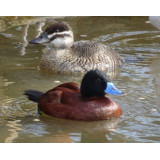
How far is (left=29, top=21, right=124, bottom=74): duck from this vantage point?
1127 cm

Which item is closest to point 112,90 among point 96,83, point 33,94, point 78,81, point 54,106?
point 96,83

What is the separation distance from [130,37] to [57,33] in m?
2.84

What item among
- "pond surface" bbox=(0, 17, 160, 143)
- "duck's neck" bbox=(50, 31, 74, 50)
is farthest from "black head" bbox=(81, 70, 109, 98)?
"duck's neck" bbox=(50, 31, 74, 50)

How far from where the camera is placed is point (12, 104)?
9109mm

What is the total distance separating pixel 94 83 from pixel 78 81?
7.68 ft

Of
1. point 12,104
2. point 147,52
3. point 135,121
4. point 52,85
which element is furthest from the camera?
point 147,52

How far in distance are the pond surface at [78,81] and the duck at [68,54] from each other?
220mm

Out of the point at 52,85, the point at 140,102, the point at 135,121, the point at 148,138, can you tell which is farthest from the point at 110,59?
the point at 148,138

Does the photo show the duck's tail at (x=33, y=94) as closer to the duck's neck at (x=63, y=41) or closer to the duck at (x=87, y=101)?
the duck at (x=87, y=101)

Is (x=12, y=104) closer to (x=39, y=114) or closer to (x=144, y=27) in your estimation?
(x=39, y=114)

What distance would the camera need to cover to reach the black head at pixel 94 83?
8.47 meters

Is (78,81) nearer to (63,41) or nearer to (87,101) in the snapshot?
(63,41)

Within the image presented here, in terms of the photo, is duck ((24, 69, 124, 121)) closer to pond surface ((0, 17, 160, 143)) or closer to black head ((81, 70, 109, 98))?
black head ((81, 70, 109, 98))

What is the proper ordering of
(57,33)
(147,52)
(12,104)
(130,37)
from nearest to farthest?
(12,104), (57,33), (147,52), (130,37)
